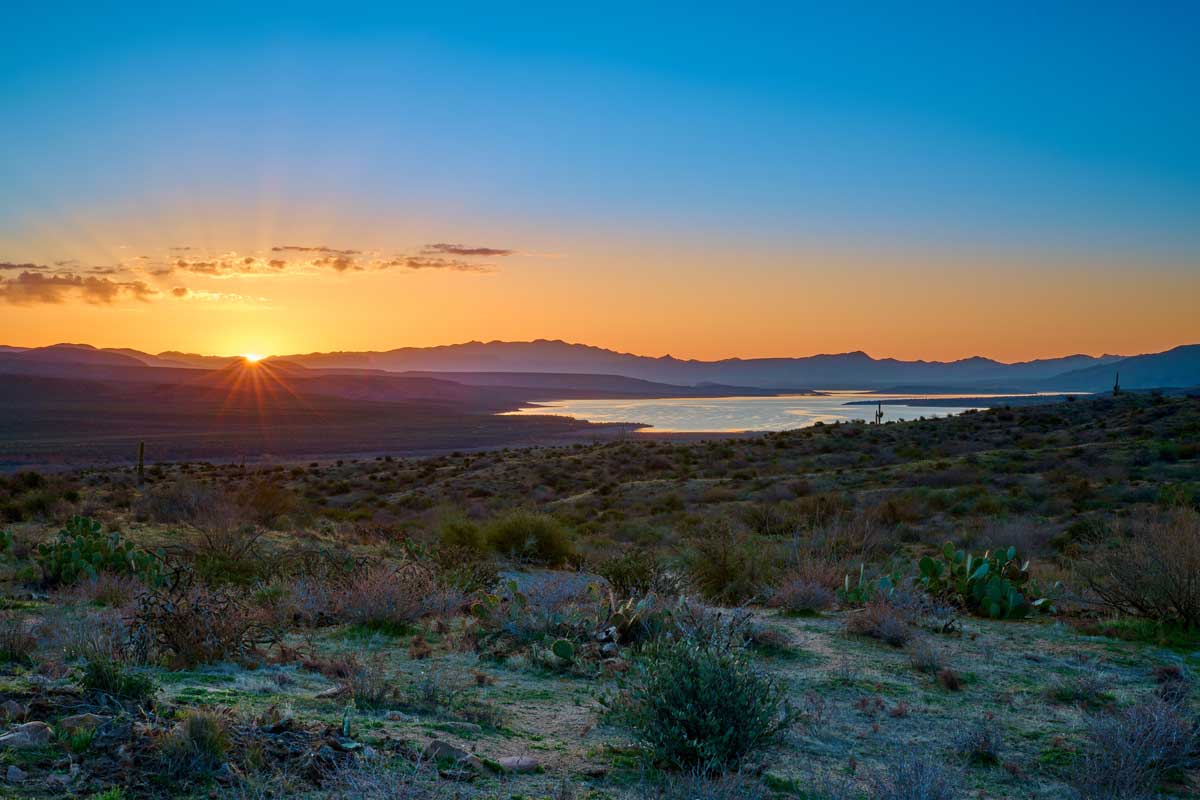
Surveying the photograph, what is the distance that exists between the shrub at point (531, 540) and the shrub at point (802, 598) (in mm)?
7027

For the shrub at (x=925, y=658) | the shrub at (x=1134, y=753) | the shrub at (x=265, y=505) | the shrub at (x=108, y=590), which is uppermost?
the shrub at (x=1134, y=753)

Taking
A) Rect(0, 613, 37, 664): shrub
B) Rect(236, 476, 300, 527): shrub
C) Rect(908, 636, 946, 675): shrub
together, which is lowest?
Rect(236, 476, 300, 527): shrub

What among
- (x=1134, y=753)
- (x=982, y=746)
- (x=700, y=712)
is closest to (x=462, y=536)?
(x=700, y=712)

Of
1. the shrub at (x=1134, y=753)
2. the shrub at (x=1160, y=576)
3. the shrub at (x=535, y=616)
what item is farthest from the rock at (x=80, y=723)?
the shrub at (x=1160, y=576)

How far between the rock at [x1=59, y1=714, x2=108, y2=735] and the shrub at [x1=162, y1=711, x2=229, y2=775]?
1.87 feet

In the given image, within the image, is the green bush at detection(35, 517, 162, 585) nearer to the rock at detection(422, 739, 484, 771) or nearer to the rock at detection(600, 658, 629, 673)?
the rock at detection(600, 658, 629, 673)

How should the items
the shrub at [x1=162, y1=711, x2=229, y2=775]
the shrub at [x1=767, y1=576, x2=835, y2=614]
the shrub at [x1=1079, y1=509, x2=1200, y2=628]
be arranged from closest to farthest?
the shrub at [x1=162, y1=711, x2=229, y2=775], the shrub at [x1=1079, y1=509, x2=1200, y2=628], the shrub at [x1=767, y1=576, x2=835, y2=614]

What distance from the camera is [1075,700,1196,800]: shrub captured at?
4957 mm

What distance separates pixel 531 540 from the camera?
17.4 meters

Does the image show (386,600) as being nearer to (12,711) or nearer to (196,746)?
(12,711)

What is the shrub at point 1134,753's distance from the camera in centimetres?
496

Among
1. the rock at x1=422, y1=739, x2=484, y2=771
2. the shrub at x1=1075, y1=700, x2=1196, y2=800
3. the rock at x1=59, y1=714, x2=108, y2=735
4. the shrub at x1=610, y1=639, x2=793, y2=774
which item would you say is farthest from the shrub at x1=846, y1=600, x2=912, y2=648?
the rock at x1=59, y1=714, x2=108, y2=735

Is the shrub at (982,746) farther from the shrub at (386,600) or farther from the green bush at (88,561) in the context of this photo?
the green bush at (88,561)

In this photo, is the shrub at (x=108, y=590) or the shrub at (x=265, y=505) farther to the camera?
the shrub at (x=265, y=505)
